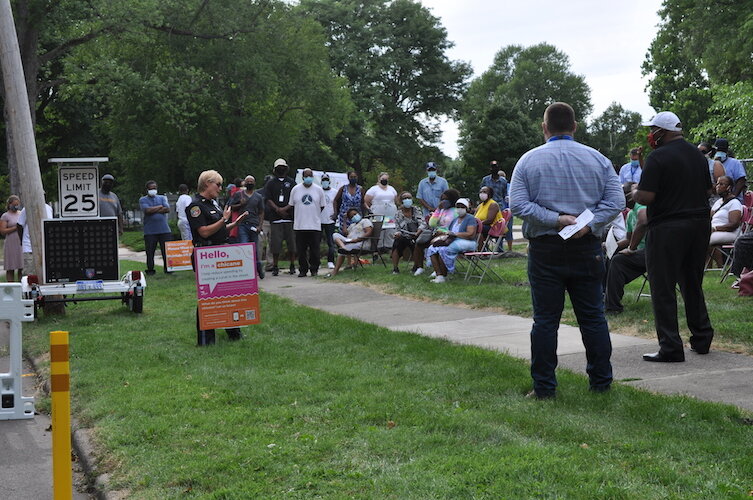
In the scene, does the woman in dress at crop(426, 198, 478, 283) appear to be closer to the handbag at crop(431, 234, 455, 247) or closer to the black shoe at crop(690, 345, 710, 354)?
the handbag at crop(431, 234, 455, 247)

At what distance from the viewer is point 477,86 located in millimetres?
103750

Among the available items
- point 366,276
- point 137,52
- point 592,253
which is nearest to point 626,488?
point 592,253

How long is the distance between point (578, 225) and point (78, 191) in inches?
376

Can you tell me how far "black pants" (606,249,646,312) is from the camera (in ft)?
33.0

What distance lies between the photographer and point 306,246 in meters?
17.6

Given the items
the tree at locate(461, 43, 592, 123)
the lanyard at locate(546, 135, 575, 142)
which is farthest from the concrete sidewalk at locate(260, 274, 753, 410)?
the tree at locate(461, 43, 592, 123)

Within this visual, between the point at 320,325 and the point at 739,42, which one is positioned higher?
the point at 739,42

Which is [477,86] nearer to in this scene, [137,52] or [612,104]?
[612,104]

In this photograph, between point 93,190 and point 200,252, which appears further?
point 93,190

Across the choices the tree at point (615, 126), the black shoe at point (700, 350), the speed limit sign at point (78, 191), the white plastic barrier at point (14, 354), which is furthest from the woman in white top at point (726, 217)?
the tree at point (615, 126)

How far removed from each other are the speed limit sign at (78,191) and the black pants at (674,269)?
895 cm

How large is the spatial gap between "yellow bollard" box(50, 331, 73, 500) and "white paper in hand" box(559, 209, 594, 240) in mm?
3357

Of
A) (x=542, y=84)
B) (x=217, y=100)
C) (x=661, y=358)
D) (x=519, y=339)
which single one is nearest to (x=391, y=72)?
(x=217, y=100)

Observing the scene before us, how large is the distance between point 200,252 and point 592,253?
15.1 ft
